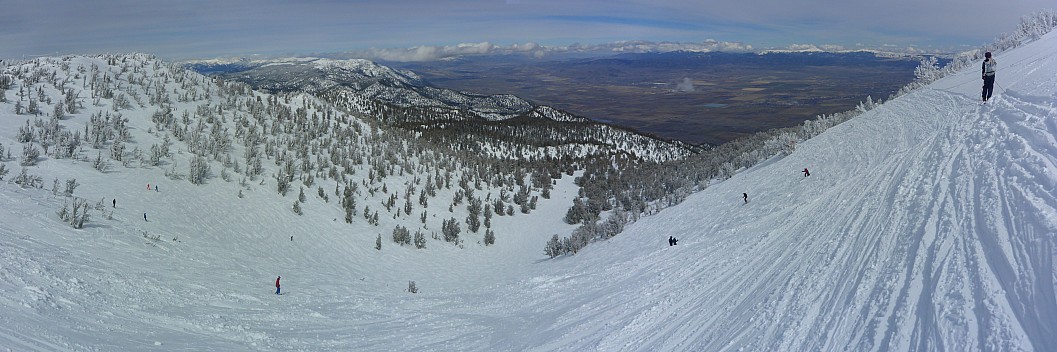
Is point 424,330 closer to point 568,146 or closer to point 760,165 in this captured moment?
point 760,165

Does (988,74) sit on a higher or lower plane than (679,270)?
higher

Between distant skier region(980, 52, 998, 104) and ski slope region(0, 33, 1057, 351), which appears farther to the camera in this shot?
distant skier region(980, 52, 998, 104)

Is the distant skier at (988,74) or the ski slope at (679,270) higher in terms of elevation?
the distant skier at (988,74)

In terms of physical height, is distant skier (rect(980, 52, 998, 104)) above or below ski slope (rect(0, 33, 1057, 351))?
above

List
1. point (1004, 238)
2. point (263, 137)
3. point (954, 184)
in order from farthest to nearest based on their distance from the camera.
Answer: point (263, 137)
point (954, 184)
point (1004, 238)

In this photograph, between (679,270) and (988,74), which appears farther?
(988,74)

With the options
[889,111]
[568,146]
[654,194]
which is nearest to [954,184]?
[889,111]

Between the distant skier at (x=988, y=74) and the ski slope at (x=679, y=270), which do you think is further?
the distant skier at (x=988, y=74)

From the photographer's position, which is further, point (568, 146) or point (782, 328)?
point (568, 146)
